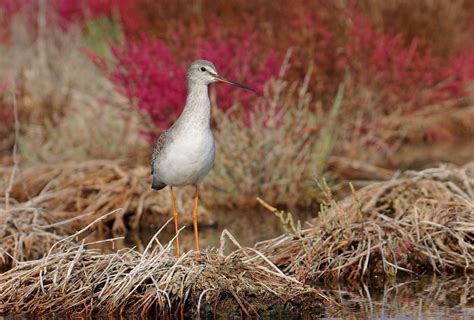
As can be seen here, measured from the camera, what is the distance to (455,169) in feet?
26.4

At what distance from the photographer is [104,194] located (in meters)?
9.31

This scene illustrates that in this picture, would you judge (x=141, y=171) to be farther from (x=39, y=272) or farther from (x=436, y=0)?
(x=436, y=0)

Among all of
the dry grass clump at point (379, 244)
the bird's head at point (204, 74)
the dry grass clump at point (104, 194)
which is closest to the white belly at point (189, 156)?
the bird's head at point (204, 74)

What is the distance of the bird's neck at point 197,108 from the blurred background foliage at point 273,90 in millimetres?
2602

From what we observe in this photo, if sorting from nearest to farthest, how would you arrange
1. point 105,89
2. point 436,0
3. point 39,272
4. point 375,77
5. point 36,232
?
point 39,272 < point 36,232 < point 375,77 < point 105,89 < point 436,0

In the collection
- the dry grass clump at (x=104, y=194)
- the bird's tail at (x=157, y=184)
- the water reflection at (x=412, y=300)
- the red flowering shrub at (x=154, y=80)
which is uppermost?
the red flowering shrub at (x=154, y=80)

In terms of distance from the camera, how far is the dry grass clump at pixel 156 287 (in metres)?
5.97

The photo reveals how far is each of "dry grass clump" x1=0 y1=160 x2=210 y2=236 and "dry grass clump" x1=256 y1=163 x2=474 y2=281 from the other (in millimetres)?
2157

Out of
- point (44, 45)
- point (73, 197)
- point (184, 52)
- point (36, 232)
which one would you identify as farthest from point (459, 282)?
point (44, 45)

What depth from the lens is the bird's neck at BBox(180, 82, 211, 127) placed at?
6566 millimetres

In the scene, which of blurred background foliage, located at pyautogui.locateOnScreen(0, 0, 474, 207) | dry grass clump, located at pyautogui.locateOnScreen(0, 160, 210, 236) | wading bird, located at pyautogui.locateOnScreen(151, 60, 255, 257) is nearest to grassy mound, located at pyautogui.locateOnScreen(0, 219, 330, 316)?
wading bird, located at pyautogui.locateOnScreen(151, 60, 255, 257)

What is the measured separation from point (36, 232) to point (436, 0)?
709cm

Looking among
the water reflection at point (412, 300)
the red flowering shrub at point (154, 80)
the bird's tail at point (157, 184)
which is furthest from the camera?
the red flowering shrub at point (154, 80)

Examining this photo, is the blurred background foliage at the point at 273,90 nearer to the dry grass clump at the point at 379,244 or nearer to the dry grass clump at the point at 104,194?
the dry grass clump at the point at 104,194
